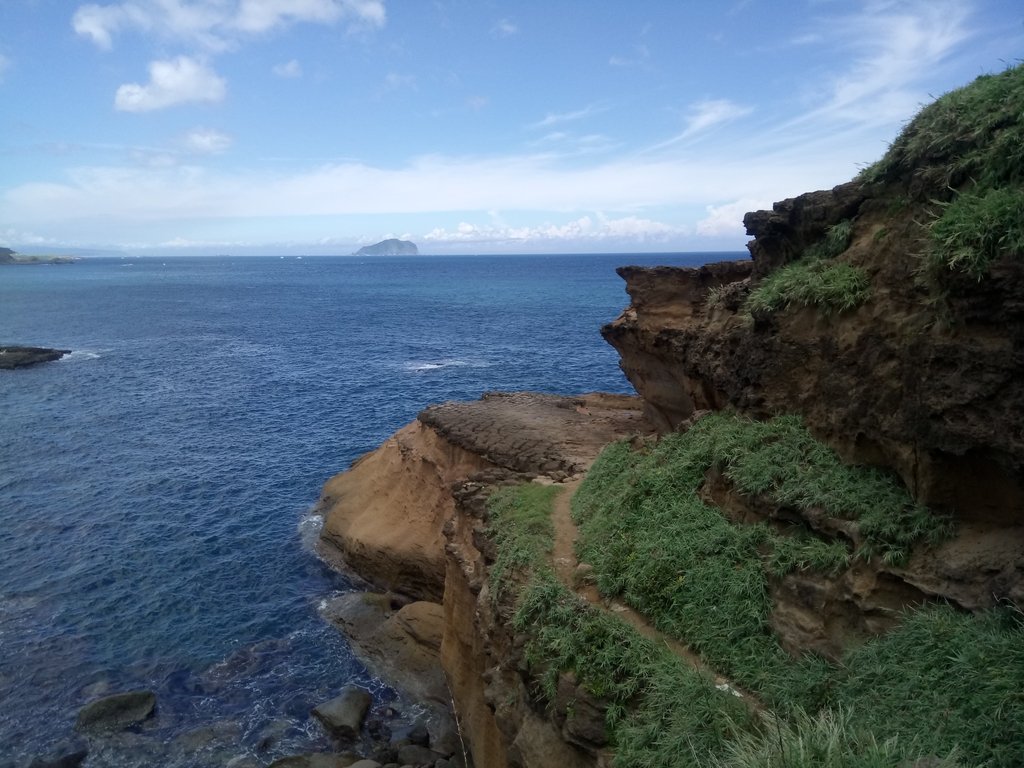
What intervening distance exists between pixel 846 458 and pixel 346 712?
13535 millimetres

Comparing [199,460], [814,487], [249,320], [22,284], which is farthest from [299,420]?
[22,284]

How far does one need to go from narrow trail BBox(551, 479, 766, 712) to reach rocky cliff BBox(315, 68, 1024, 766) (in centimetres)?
21

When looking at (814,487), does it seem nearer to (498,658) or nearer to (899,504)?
(899,504)

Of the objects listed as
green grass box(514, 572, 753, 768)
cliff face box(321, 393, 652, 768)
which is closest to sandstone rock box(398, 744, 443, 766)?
cliff face box(321, 393, 652, 768)

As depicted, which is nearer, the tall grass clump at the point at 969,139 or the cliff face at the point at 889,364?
the cliff face at the point at 889,364

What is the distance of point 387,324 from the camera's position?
83812 mm

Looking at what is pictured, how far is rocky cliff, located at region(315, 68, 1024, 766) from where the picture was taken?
9391 mm

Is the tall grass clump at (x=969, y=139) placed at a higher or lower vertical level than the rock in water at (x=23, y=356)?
higher

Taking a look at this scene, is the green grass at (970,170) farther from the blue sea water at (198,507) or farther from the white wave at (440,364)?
the white wave at (440,364)

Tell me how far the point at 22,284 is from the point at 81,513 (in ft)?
494

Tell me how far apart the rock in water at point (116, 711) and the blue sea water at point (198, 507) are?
0.41 m

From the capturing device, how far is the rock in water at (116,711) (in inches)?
717

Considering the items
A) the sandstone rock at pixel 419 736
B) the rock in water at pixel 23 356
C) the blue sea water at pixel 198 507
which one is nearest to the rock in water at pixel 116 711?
the blue sea water at pixel 198 507

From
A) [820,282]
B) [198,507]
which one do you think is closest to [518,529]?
[820,282]
